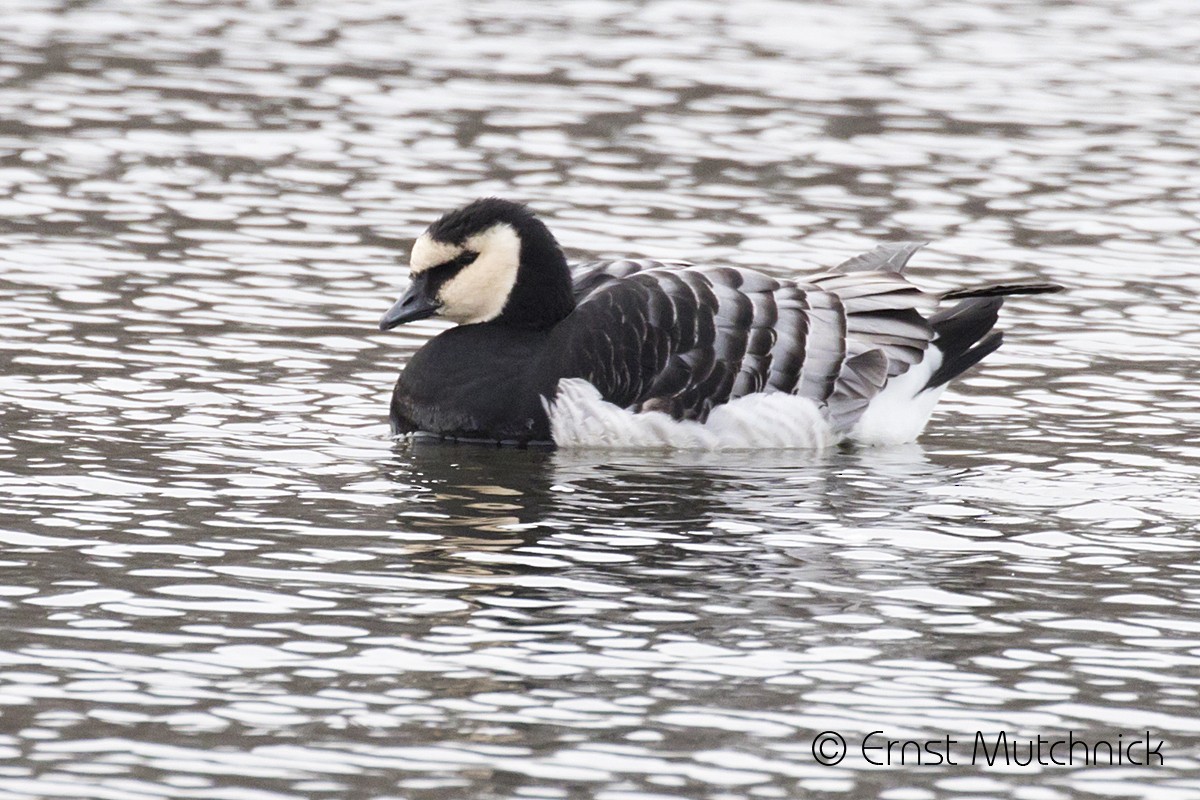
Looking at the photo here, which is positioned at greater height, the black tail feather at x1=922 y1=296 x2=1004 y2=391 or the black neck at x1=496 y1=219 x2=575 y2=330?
the black neck at x1=496 y1=219 x2=575 y2=330

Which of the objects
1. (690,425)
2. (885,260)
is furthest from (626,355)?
(885,260)

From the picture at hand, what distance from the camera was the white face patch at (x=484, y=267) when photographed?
12648 mm

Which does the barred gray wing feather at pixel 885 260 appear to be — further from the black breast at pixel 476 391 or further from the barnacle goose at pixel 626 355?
the black breast at pixel 476 391

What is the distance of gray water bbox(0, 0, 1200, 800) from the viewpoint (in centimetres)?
821

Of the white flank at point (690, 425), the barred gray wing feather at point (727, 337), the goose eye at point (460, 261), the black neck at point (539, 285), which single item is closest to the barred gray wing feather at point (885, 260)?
the barred gray wing feather at point (727, 337)

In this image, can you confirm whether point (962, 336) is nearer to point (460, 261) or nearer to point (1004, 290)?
point (1004, 290)

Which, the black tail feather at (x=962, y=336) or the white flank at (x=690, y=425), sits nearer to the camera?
the white flank at (x=690, y=425)

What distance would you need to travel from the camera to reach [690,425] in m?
12.7

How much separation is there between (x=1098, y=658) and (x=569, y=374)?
422 centimetres

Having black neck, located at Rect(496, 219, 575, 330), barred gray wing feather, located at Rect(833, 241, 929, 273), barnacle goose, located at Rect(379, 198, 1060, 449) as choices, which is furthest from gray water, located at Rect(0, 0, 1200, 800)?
barred gray wing feather, located at Rect(833, 241, 929, 273)

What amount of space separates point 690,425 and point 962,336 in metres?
2.01

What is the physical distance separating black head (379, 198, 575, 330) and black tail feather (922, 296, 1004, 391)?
7.91 ft

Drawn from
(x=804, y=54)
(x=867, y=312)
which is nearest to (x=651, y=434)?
(x=867, y=312)

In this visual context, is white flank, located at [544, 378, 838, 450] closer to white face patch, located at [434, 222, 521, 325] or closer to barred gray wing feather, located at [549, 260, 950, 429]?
barred gray wing feather, located at [549, 260, 950, 429]
